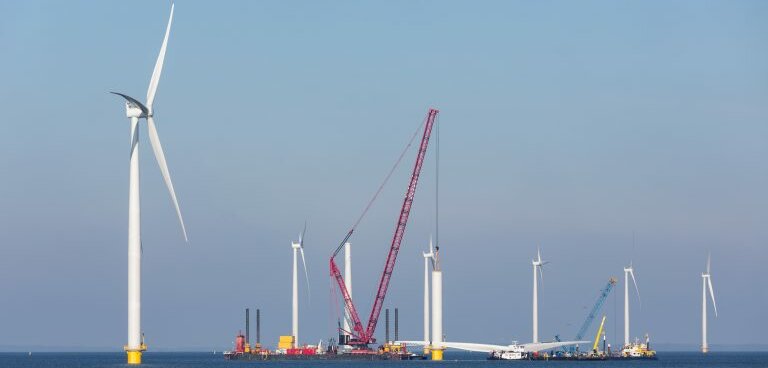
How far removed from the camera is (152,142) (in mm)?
133375

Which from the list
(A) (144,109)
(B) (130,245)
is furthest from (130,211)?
(A) (144,109)

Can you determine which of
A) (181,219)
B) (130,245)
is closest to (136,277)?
(130,245)

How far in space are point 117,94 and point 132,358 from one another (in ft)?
84.7

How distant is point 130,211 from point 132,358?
49.0 ft

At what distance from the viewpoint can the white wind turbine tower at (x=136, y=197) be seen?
5049 inches

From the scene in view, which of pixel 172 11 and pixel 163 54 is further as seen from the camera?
pixel 163 54

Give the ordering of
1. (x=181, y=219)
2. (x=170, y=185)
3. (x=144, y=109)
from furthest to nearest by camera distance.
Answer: (x=144, y=109) < (x=170, y=185) < (x=181, y=219)

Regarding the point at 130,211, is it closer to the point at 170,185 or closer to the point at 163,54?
the point at 170,185

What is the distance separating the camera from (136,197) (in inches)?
5123

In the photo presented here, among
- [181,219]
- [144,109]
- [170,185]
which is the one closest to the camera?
[181,219]

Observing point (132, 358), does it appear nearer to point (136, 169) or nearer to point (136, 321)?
point (136, 321)

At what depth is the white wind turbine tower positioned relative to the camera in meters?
128

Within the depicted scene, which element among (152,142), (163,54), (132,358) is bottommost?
(132,358)

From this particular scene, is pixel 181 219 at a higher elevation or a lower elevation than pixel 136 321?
higher
